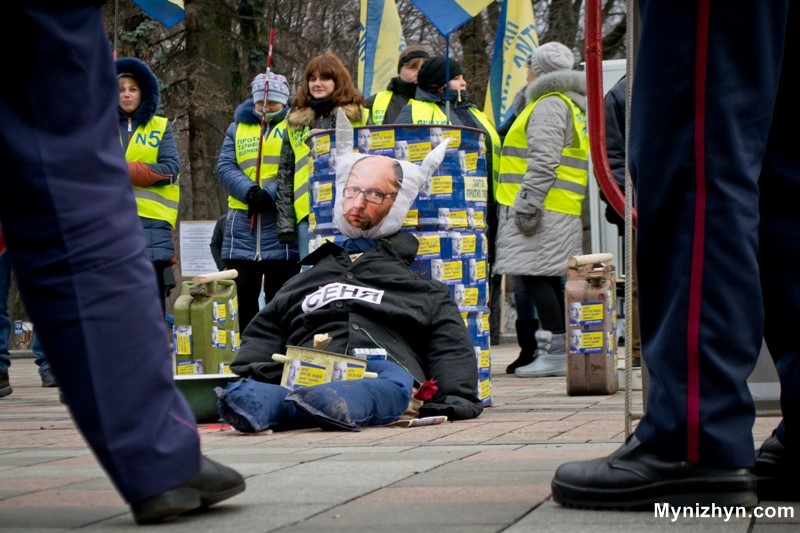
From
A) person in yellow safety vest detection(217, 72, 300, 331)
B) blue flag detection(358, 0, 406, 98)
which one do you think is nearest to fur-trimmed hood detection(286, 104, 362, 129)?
person in yellow safety vest detection(217, 72, 300, 331)

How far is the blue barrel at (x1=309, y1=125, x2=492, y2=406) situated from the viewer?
6.47 m

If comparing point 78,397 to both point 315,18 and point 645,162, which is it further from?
point 315,18

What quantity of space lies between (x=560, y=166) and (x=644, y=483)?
649 centimetres

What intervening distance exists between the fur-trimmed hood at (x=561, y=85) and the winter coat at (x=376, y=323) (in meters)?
3.28

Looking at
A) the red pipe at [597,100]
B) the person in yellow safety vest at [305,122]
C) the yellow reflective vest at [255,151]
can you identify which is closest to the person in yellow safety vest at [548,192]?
the person in yellow safety vest at [305,122]

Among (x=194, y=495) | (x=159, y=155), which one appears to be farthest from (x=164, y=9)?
(x=194, y=495)

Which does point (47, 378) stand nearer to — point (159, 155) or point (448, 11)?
point (159, 155)

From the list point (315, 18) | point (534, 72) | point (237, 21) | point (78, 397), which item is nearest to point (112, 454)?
point (78, 397)

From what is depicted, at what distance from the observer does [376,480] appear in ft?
11.2

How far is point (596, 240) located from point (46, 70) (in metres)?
10.4

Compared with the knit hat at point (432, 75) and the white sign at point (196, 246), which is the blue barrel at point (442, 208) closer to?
the knit hat at point (432, 75)

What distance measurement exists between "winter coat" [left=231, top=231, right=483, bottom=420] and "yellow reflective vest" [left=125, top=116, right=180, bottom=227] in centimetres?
332

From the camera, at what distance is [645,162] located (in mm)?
2857

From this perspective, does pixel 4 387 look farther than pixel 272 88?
No
